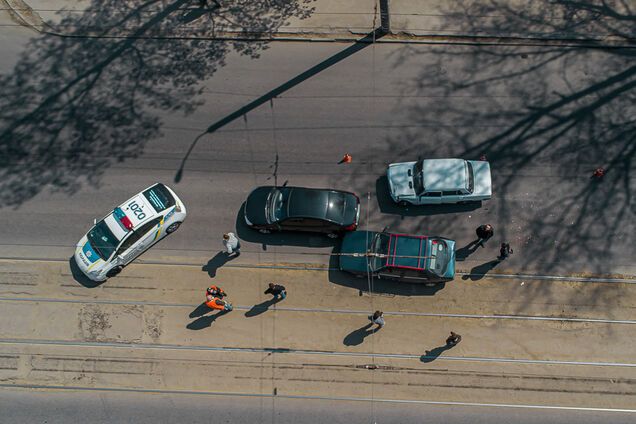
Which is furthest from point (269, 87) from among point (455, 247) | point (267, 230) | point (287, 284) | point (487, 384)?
point (487, 384)

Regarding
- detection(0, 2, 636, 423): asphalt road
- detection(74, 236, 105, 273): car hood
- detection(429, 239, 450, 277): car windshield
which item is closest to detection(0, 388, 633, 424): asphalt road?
detection(0, 2, 636, 423): asphalt road

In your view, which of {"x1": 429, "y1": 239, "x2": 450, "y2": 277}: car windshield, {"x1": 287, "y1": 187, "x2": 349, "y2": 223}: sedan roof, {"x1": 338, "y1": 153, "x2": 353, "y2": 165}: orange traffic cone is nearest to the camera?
{"x1": 429, "y1": 239, "x2": 450, "y2": 277}: car windshield

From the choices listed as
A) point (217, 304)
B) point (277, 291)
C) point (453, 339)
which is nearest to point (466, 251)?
point (453, 339)

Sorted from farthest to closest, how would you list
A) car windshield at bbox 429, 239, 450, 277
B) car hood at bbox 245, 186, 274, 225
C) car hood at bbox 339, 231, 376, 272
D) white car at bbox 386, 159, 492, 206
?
car hood at bbox 245, 186, 274, 225 → white car at bbox 386, 159, 492, 206 → car hood at bbox 339, 231, 376, 272 → car windshield at bbox 429, 239, 450, 277

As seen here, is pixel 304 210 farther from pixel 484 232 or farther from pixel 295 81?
pixel 484 232

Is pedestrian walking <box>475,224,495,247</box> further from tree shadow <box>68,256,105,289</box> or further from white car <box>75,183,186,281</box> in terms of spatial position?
tree shadow <box>68,256,105,289</box>

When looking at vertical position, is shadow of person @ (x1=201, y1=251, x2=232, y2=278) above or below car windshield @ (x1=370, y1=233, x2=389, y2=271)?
below

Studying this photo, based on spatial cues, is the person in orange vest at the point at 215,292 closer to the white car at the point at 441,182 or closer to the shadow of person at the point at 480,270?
the white car at the point at 441,182
